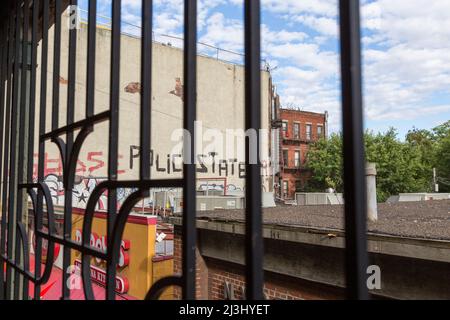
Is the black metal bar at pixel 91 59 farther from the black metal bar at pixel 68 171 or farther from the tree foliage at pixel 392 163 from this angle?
the tree foliage at pixel 392 163

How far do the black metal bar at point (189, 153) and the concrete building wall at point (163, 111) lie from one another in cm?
1076

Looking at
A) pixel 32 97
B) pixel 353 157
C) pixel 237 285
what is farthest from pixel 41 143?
pixel 237 285

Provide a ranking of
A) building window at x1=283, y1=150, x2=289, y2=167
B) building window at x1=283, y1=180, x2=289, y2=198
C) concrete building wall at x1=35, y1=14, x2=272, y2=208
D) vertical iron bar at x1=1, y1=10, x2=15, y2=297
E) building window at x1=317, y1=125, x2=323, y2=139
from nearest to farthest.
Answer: vertical iron bar at x1=1, y1=10, x2=15, y2=297, concrete building wall at x1=35, y1=14, x2=272, y2=208, building window at x1=283, y1=180, x2=289, y2=198, building window at x1=283, y1=150, x2=289, y2=167, building window at x1=317, y1=125, x2=323, y2=139

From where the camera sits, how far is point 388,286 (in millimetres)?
4449

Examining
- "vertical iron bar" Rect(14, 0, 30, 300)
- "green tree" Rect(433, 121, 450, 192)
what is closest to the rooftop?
"vertical iron bar" Rect(14, 0, 30, 300)

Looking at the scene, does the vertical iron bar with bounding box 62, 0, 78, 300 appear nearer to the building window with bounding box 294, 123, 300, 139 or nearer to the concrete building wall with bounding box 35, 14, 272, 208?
the concrete building wall with bounding box 35, 14, 272, 208

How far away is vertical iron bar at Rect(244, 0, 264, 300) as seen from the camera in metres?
0.87

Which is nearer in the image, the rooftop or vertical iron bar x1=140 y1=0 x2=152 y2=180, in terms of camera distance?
vertical iron bar x1=140 y1=0 x2=152 y2=180

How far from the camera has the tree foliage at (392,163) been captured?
36.8 m

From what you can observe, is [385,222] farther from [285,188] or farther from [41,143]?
[285,188]

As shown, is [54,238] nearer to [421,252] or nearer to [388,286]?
[421,252]

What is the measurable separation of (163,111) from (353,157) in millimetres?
19210

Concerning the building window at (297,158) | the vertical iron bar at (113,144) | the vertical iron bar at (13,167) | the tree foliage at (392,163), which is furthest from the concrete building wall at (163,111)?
the building window at (297,158)
